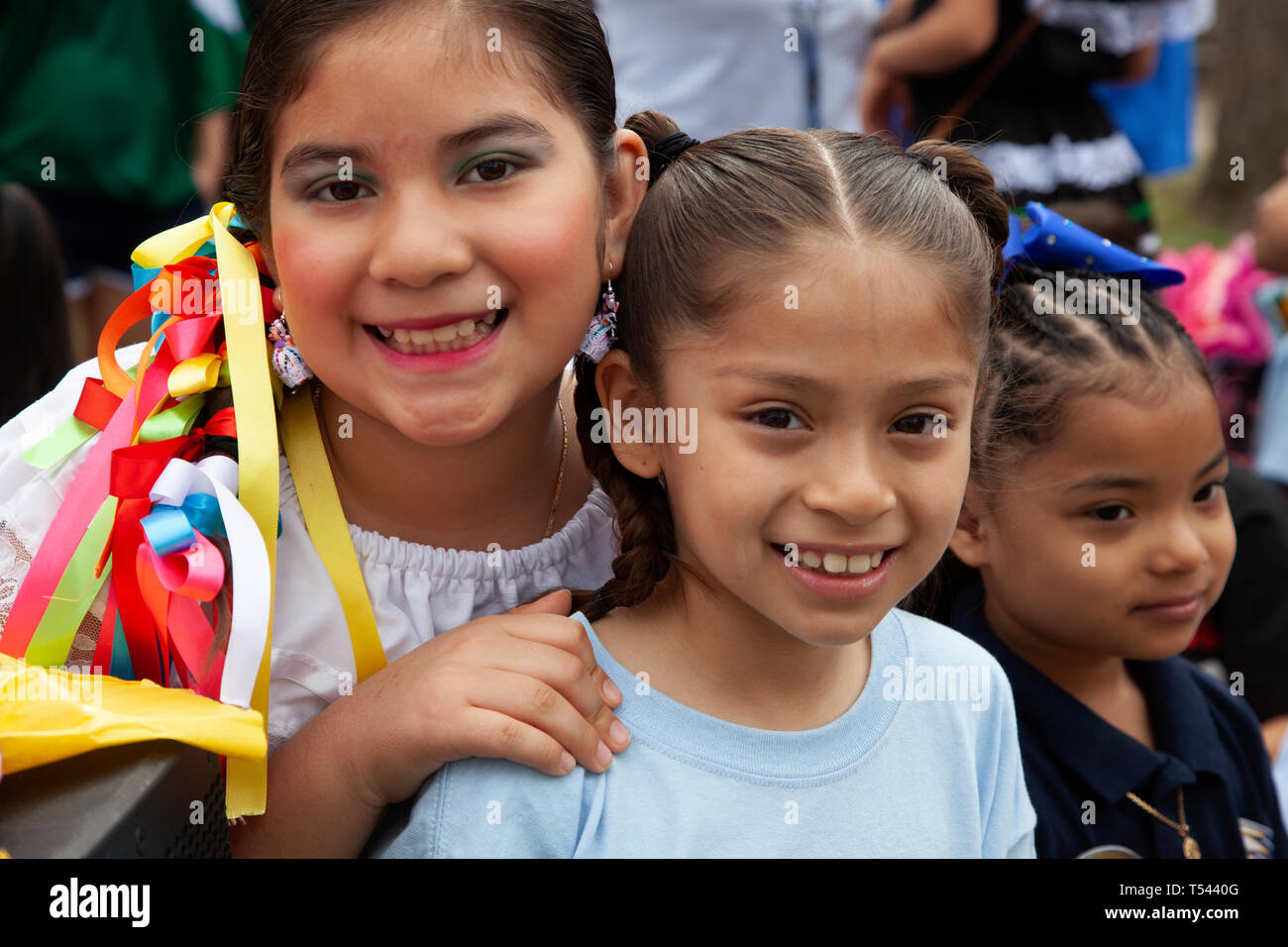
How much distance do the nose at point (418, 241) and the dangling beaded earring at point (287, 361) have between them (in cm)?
23

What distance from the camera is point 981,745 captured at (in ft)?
5.53

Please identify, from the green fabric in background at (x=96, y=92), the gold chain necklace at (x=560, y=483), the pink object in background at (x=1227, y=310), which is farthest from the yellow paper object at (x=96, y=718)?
the pink object in background at (x=1227, y=310)

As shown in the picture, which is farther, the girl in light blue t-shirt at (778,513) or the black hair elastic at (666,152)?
the black hair elastic at (666,152)

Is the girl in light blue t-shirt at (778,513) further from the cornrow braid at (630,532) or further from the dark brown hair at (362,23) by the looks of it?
the dark brown hair at (362,23)

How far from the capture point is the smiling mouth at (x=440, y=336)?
1.59 meters

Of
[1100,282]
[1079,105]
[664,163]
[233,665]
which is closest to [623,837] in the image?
[233,665]

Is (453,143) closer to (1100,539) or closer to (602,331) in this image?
(602,331)

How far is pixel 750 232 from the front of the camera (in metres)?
1.47

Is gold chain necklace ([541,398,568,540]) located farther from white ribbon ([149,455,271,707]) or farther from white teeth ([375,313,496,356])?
white ribbon ([149,455,271,707])

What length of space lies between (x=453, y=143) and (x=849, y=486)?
57 centimetres

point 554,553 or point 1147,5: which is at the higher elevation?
point 1147,5

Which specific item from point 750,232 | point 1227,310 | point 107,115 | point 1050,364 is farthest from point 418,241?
point 1227,310

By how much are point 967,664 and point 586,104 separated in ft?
2.76

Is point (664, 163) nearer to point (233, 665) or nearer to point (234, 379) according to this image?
point (234, 379)
